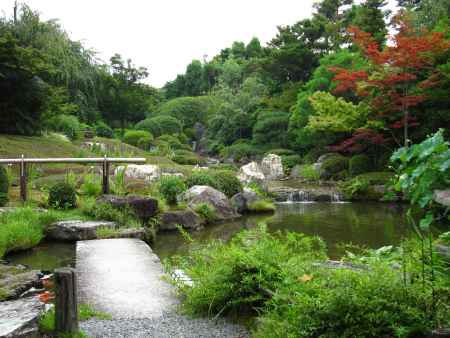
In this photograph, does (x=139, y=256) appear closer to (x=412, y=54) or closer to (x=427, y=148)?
(x=427, y=148)

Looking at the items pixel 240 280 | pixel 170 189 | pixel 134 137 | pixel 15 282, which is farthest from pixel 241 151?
pixel 240 280

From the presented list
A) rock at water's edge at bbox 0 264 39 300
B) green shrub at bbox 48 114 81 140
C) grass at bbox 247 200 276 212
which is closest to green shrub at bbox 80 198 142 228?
rock at water's edge at bbox 0 264 39 300

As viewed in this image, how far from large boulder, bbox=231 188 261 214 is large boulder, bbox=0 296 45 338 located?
28.2 feet

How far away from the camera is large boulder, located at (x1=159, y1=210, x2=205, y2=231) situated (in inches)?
378

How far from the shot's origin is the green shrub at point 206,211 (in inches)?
419

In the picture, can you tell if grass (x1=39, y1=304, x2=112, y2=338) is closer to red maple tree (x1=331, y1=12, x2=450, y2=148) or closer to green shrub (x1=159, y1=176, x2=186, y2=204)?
green shrub (x1=159, y1=176, x2=186, y2=204)

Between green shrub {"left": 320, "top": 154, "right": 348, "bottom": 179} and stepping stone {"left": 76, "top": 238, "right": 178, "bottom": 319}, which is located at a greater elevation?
green shrub {"left": 320, "top": 154, "right": 348, "bottom": 179}

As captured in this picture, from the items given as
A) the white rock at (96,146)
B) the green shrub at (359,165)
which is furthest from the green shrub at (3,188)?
the green shrub at (359,165)

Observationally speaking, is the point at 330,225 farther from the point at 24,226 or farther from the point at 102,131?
the point at 102,131

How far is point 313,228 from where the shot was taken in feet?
32.5

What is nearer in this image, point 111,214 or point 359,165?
point 111,214

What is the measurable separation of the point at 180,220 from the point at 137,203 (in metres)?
1.05

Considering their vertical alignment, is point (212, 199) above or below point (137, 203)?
below

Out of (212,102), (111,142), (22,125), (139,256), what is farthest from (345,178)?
(212,102)
